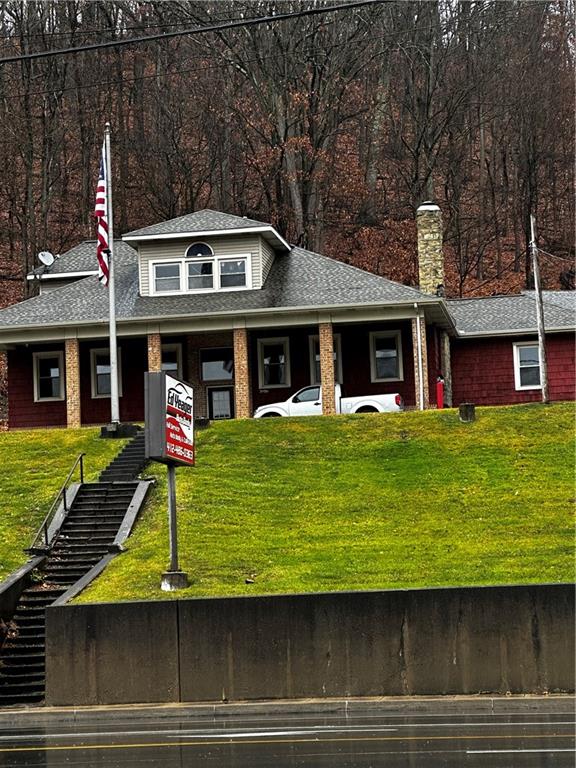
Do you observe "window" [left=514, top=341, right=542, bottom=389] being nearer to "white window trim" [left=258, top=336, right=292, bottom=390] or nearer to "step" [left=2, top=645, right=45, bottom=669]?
"white window trim" [left=258, top=336, right=292, bottom=390]

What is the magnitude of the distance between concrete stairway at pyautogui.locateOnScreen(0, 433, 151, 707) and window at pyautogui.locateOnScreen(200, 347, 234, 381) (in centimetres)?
821

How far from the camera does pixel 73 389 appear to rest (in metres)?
39.9

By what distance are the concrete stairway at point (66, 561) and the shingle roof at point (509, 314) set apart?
14658mm

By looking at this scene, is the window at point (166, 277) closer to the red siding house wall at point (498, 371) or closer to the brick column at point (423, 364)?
the brick column at point (423, 364)

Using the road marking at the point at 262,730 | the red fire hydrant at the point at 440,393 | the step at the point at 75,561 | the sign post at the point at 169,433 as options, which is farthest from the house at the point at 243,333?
the road marking at the point at 262,730

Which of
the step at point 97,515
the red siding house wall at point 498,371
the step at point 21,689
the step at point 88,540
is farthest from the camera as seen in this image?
the red siding house wall at point 498,371

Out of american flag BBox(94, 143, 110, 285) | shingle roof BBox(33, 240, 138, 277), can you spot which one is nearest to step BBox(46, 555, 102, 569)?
american flag BBox(94, 143, 110, 285)

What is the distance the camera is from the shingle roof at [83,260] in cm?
4697

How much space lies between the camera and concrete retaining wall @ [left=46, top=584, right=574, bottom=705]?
1848 cm

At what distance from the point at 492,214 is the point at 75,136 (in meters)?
21.3

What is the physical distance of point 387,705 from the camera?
18062 millimetres

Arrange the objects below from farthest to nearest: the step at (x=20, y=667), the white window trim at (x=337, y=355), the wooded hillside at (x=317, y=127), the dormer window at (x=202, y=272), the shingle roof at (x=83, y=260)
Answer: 1. the wooded hillside at (x=317, y=127)
2. the shingle roof at (x=83, y=260)
3. the dormer window at (x=202, y=272)
4. the white window trim at (x=337, y=355)
5. the step at (x=20, y=667)

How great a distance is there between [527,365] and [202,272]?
11256 mm

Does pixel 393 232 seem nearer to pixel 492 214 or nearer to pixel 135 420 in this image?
pixel 492 214
